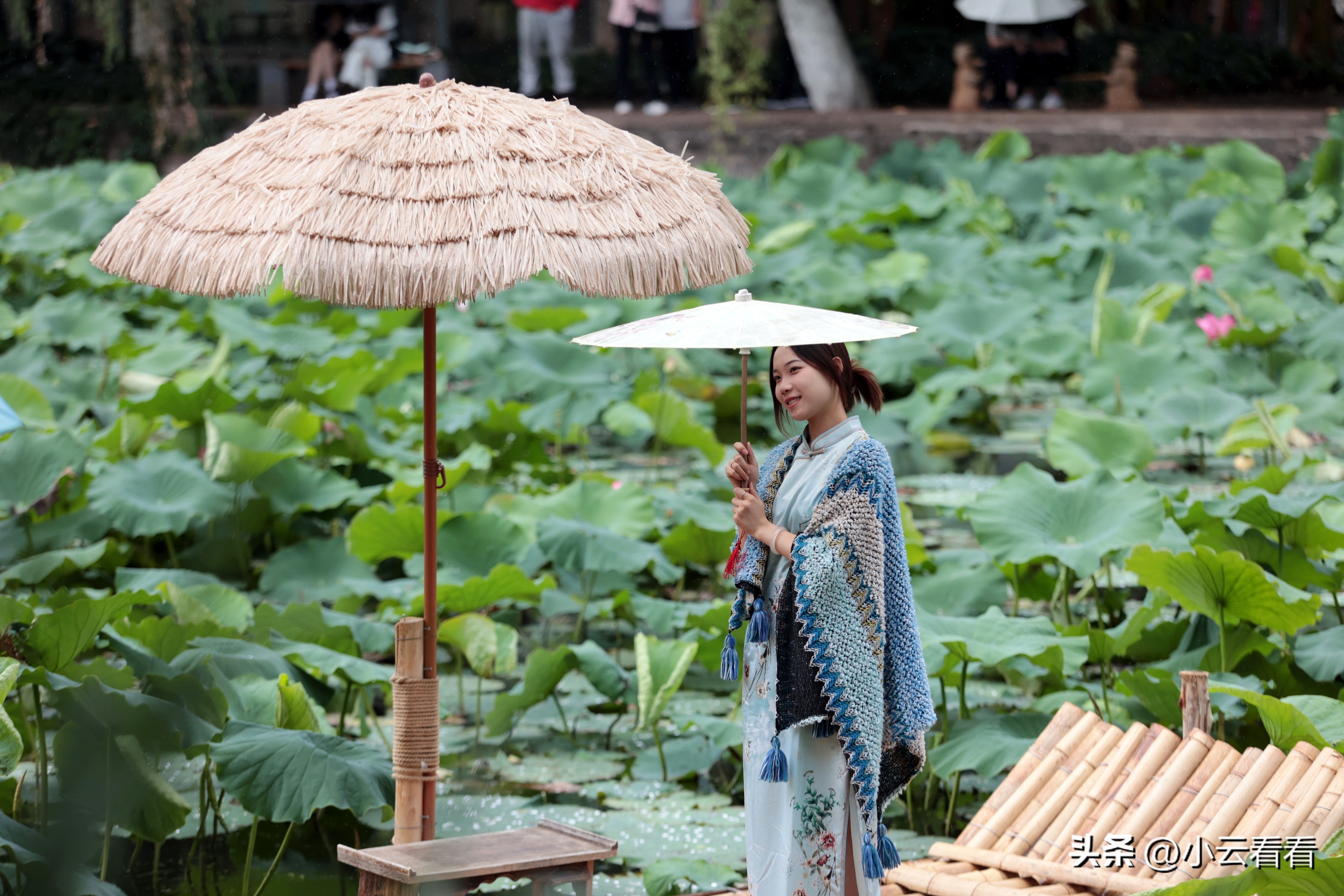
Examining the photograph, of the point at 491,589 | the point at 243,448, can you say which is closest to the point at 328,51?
the point at 243,448

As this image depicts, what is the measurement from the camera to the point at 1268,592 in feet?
8.63

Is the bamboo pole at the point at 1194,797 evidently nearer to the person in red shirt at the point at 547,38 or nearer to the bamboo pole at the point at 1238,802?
the bamboo pole at the point at 1238,802

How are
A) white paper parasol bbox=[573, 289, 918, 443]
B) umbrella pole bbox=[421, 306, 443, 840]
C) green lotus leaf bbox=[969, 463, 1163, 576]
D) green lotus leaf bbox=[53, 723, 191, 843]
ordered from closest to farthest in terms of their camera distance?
white paper parasol bbox=[573, 289, 918, 443], green lotus leaf bbox=[53, 723, 191, 843], umbrella pole bbox=[421, 306, 443, 840], green lotus leaf bbox=[969, 463, 1163, 576]

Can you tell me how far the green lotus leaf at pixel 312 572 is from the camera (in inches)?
142

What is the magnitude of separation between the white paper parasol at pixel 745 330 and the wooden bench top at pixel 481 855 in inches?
25.8

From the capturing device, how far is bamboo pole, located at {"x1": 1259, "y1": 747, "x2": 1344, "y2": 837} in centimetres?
216

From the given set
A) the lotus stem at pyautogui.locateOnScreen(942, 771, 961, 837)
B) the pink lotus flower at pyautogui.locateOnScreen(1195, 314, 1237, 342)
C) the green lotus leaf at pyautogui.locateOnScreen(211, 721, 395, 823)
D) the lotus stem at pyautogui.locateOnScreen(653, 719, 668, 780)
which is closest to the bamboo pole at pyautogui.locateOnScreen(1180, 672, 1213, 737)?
the lotus stem at pyautogui.locateOnScreen(942, 771, 961, 837)

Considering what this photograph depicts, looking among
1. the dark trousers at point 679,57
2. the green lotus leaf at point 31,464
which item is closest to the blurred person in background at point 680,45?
the dark trousers at point 679,57

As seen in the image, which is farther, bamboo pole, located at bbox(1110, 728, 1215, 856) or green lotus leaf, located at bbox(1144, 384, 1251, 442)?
green lotus leaf, located at bbox(1144, 384, 1251, 442)

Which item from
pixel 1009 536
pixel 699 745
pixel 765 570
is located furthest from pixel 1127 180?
pixel 765 570

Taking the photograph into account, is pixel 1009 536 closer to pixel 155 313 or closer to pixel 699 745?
pixel 699 745

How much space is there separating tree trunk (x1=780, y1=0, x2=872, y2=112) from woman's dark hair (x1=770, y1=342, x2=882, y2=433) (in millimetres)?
9862

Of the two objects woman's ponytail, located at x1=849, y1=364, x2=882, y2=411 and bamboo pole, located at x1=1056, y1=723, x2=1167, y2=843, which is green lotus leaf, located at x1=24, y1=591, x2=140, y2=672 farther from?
bamboo pole, located at x1=1056, y1=723, x2=1167, y2=843

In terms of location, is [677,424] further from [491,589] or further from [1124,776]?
[1124,776]
